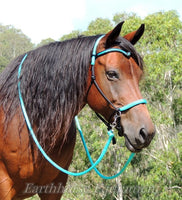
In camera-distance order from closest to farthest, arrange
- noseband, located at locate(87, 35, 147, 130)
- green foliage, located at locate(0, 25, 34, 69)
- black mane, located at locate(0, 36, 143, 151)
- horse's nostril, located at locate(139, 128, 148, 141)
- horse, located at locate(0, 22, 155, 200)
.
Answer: horse's nostril, located at locate(139, 128, 148, 141) < noseband, located at locate(87, 35, 147, 130) < horse, located at locate(0, 22, 155, 200) < black mane, located at locate(0, 36, 143, 151) < green foliage, located at locate(0, 25, 34, 69)

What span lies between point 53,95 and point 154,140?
25.3 ft

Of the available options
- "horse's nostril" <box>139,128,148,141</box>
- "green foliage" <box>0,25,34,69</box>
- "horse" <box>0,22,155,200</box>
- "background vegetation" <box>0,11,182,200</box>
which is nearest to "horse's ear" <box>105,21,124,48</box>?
"horse" <box>0,22,155,200</box>

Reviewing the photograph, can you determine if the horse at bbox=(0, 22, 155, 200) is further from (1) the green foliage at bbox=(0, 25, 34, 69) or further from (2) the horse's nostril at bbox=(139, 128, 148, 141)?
(1) the green foliage at bbox=(0, 25, 34, 69)

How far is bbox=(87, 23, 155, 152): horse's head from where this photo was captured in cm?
211

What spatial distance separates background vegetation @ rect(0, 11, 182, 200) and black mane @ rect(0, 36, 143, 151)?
5.48 m

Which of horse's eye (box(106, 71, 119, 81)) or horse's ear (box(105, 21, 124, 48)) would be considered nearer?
horse's eye (box(106, 71, 119, 81))

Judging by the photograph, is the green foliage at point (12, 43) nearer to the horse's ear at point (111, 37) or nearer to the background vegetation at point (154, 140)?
the background vegetation at point (154, 140)

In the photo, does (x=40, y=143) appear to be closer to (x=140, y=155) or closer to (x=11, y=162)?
(x=11, y=162)

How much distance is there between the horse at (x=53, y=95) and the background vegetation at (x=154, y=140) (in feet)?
17.9

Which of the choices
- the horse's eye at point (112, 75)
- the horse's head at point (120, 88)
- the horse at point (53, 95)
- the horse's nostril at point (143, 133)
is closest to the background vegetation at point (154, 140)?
the horse at point (53, 95)

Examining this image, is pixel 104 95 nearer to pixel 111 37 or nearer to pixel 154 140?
pixel 111 37

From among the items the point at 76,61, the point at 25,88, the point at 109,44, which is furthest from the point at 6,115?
the point at 109,44

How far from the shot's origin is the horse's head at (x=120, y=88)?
2109 mm

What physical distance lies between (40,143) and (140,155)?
8.41 metres
